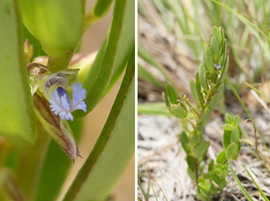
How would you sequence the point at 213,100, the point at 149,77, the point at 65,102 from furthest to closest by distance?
the point at 149,77
the point at 213,100
the point at 65,102

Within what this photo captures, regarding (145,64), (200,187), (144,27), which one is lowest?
(200,187)

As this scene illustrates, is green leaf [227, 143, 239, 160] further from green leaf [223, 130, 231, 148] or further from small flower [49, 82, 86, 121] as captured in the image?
small flower [49, 82, 86, 121]

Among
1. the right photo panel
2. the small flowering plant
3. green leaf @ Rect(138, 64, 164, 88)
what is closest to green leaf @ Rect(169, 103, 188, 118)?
the right photo panel

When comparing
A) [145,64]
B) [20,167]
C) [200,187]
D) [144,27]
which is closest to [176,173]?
[200,187]

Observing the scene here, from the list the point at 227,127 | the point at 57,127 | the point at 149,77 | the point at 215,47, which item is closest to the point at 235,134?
the point at 227,127

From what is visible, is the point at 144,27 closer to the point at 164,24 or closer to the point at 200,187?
the point at 164,24

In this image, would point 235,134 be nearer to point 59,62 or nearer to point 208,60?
point 208,60
